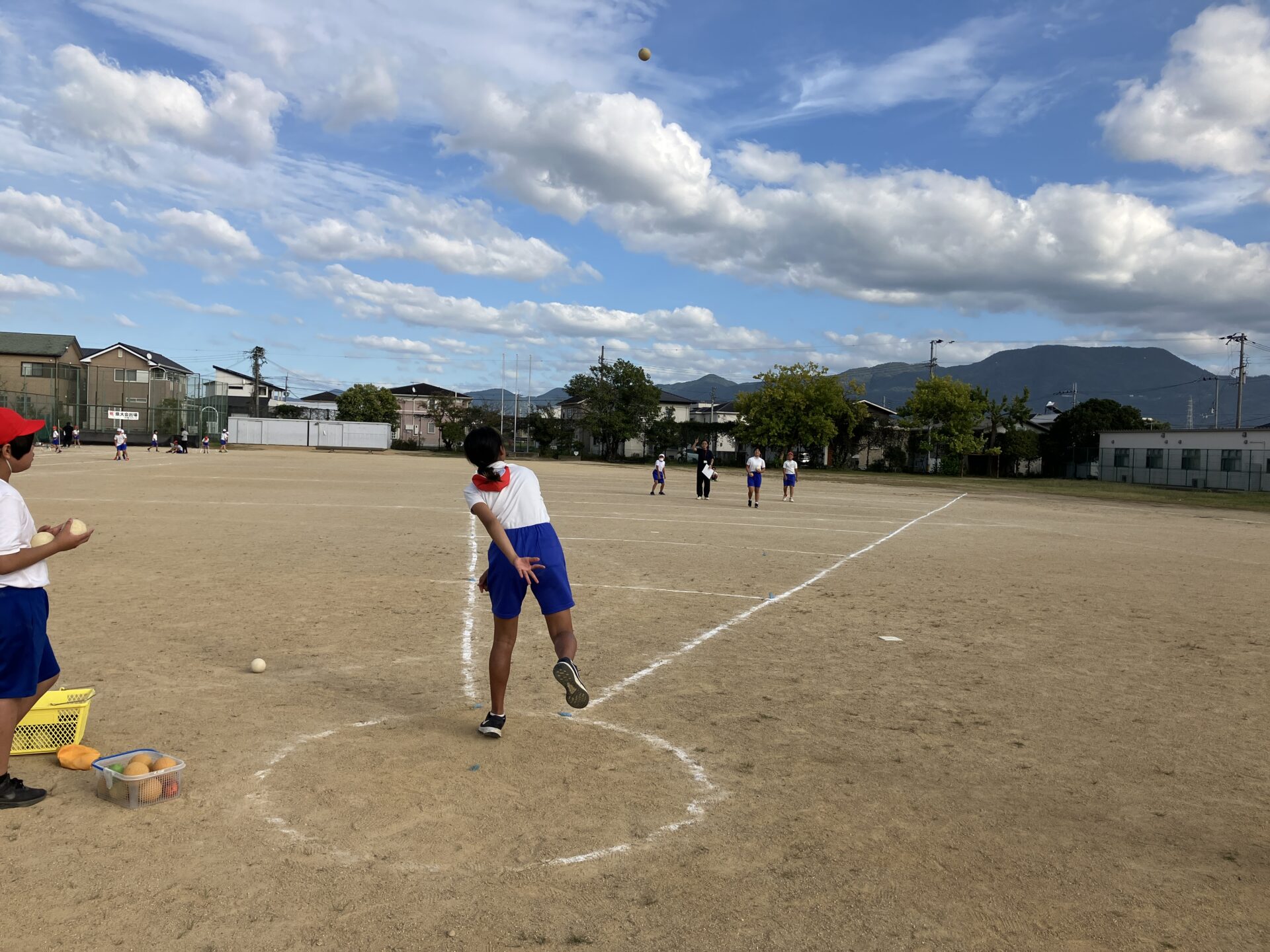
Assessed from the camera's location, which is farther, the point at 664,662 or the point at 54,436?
the point at 54,436

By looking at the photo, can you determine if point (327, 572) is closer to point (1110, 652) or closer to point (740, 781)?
point (740, 781)

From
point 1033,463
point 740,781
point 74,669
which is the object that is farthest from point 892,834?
point 1033,463

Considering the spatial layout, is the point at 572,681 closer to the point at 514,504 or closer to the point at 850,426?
the point at 514,504

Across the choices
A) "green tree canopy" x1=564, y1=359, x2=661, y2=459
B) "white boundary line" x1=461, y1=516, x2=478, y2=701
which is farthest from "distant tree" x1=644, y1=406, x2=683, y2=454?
"white boundary line" x1=461, y1=516, x2=478, y2=701

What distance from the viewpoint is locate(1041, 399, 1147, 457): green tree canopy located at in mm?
73562

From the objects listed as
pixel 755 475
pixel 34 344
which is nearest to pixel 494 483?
pixel 755 475

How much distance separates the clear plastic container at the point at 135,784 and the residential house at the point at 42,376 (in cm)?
6221

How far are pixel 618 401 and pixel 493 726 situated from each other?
276 ft

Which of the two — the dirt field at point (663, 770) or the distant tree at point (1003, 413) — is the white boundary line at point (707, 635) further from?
the distant tree at point (1003, 413)

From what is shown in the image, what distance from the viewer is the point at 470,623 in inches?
360

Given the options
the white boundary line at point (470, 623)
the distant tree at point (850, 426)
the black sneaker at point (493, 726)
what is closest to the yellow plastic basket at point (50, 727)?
the black sneaker at point (493, 726)

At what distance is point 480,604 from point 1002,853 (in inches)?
267

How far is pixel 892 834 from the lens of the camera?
436cm

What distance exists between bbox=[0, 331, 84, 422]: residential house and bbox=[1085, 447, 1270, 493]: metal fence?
7017 cm
